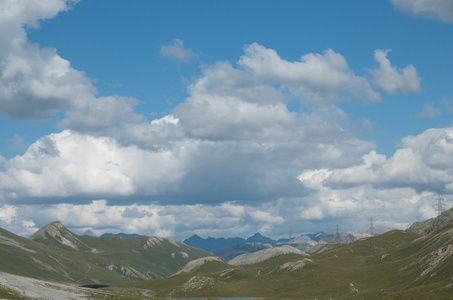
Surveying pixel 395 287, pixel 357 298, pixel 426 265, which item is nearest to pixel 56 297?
pixel 357 298

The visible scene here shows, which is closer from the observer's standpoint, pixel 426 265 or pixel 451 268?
pixel 451 268

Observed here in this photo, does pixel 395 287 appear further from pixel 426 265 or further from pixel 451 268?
pixel 451 268

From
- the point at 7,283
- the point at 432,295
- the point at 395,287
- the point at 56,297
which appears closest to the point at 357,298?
the point at 395,287

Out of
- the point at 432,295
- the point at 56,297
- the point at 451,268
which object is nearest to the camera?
the point at 432,295

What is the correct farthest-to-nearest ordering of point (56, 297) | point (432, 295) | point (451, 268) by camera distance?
1. point (56, 297)
2. point (451, 268)
3. point (432, 295)

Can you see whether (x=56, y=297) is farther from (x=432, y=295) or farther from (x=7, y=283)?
(x=432, y=295)

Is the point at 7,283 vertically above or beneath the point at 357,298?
above

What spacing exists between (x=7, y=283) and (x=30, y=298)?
27.0m

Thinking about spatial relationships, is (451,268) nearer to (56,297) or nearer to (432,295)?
(432,295)

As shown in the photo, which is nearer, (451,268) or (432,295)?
(432,295)

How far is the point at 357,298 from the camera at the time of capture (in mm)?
190625

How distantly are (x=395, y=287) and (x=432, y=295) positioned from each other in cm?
7301

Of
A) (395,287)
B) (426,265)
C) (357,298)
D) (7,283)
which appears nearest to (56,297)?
(7,283)

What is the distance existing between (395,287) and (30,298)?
5070 inches
